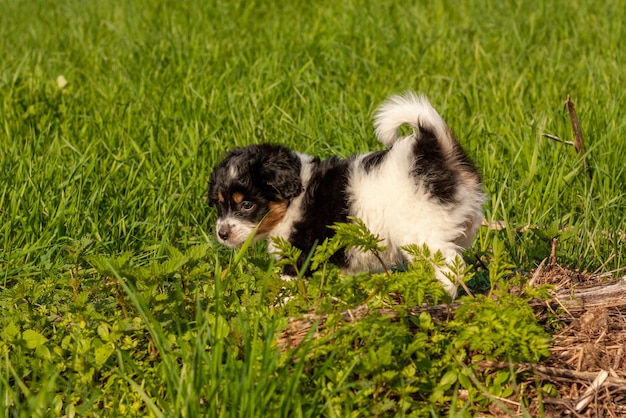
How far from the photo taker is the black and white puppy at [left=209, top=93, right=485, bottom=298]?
152 inches

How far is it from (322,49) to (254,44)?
0.77 meters

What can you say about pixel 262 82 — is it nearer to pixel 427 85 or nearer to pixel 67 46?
pixel 427 85

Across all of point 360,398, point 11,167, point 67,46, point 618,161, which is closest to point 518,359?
point 360,398

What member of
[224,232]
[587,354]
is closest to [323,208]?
[224,232]

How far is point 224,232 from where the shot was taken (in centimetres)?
435

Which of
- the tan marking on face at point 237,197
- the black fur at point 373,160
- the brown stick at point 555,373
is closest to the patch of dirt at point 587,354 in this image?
the brown stick at point 555,373

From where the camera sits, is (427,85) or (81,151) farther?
(427,85)

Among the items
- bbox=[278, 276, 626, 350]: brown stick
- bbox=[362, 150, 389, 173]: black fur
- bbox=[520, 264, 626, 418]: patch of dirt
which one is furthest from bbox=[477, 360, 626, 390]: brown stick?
bbox=[362, 150, 389, 173]: black fur

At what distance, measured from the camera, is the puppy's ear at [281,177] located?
4320mm

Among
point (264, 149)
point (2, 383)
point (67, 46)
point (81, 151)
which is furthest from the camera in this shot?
point (67, 46)

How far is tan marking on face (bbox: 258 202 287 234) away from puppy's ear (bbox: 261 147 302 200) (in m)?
0.04

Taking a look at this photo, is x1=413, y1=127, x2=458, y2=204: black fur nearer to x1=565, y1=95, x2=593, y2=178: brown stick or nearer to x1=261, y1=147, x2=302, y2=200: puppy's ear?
x1=261, y1=147, x2=302, y2=200: puppy's ear

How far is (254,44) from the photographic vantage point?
8172 millimetres

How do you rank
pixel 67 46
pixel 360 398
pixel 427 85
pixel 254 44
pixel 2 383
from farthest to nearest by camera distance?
pixel 67 46 < pixel 254 44 < pixel 427 85 < pixel 2 383 < pixel 360 398
